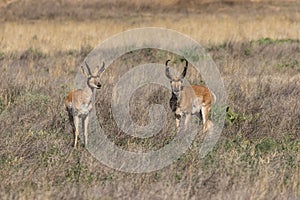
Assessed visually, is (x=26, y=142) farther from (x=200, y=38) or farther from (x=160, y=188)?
(x=200, y=38)

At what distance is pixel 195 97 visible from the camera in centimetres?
875

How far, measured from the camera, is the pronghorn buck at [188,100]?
27.7 feet

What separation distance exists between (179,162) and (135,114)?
2298 millimetres

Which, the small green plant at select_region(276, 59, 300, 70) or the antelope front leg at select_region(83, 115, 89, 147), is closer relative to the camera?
the antelope front leg at select_region(83, 115, 89, 147)

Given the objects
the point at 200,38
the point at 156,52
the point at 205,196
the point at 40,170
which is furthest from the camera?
the point at 200,38

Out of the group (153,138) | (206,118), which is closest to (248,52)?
(206,118)

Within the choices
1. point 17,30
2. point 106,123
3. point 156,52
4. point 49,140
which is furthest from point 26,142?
point 17,30

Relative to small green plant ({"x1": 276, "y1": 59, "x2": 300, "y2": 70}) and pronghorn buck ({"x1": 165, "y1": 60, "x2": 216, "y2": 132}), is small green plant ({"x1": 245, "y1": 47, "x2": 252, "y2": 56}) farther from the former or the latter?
pronghorn buck ({"x1": 165, "y1": 60, "x2": 216, "y2": 132})

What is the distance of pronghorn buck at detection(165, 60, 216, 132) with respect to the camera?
27.7ft

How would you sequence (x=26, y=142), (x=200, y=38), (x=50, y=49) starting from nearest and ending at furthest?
(x=26, y=142) → (x=50, y=49) → (x=200, y=38)

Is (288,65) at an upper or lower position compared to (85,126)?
upper

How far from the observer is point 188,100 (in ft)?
28.4

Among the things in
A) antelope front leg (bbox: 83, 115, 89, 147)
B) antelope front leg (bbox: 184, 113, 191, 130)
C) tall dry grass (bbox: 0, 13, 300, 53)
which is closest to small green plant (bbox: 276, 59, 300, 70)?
tall dry grass (bbox: 0, 13, 300, 53)

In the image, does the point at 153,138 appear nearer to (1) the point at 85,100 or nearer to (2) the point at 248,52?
(1) the point at 85,100
